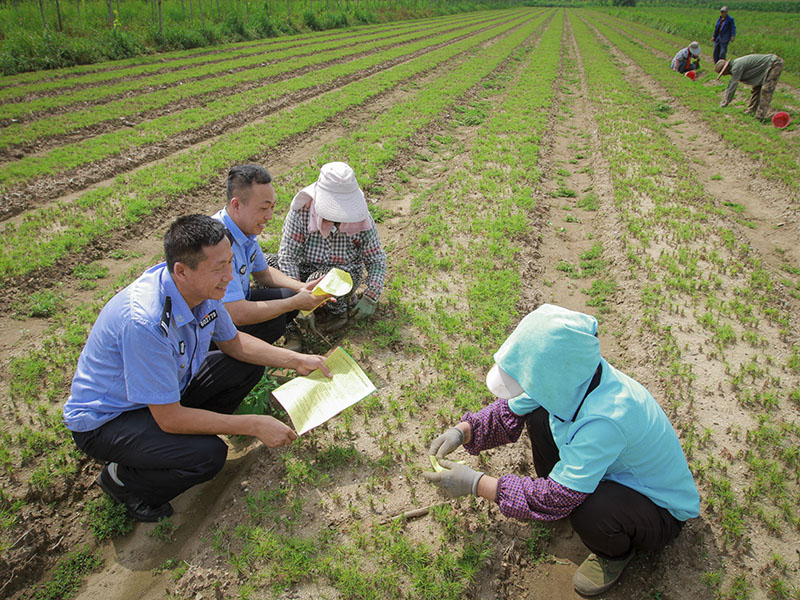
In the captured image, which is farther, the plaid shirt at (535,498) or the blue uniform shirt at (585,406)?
the plaid shirt at (535,498)

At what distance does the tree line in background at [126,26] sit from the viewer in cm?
1589

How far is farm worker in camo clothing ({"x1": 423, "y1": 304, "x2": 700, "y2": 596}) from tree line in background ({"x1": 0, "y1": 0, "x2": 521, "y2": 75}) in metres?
18.9

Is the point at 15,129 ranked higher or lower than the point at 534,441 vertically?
higher

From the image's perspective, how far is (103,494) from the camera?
126 inches

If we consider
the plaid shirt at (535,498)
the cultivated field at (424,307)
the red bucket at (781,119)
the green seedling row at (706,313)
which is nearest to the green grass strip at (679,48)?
the cultivated field at (424,307)

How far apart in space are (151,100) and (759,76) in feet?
50.9

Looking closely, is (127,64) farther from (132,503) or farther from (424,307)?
(132,503)

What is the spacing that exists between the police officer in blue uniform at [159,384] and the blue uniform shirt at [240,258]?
517 mm

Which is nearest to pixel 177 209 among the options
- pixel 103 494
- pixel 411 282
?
pixel 411 282

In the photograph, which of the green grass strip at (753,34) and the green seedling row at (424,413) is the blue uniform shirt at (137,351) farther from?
the green grass strip at (753,34)

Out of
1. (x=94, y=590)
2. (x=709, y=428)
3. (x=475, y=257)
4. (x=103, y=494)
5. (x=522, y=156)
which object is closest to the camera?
(x=94, y=590)

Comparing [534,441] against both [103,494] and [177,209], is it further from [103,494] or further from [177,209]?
[177,209]

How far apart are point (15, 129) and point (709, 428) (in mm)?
12820

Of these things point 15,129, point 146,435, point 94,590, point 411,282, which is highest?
point 15,129
